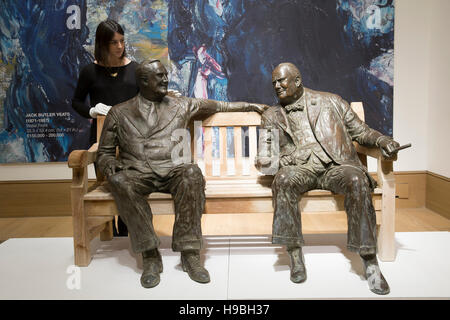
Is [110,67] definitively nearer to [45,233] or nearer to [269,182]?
[269,182]

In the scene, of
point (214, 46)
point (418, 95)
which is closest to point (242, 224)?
point (214, 46)

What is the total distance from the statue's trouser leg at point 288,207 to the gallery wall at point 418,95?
8.04 ft

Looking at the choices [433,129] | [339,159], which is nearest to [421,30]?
[433,129]

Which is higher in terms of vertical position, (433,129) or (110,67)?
(110,67)

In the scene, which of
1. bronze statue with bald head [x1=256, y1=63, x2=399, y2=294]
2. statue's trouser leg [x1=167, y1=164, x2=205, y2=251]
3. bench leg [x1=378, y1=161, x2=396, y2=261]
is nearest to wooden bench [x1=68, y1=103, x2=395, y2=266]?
bench leg [x1=378, y1=161, x2=396, y2=261]

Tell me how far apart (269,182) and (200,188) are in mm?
777

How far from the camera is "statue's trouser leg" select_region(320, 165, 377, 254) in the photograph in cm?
298

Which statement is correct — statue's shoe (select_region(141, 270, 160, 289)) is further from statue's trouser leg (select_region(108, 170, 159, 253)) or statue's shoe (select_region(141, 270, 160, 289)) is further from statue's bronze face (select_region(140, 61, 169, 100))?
statue's bronze face (select_region(140, 61, 169, 100))

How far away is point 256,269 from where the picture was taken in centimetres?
327

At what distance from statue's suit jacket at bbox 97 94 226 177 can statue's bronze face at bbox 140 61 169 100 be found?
0.07 m

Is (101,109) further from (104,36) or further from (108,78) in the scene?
(104,36)

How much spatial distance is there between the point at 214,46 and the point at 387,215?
2.69 m

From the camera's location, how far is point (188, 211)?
3.15 metres

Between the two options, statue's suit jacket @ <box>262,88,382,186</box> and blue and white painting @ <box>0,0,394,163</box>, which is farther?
blue and white painting @ <box>0,0,394,163</box>
